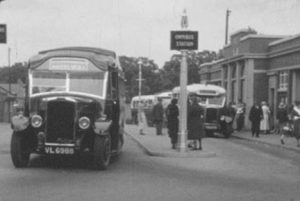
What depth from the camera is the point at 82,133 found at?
14688 millimetres

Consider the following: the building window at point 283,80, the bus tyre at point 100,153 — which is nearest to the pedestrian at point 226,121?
the building window at point 283,80

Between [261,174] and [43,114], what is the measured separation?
16.6 ft

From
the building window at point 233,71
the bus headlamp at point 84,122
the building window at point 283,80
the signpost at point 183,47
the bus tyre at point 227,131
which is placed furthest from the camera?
the building window at point 233,71

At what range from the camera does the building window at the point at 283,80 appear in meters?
36.1

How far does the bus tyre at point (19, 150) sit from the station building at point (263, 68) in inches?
837

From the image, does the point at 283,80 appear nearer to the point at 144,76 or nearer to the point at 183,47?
the point at 183,47

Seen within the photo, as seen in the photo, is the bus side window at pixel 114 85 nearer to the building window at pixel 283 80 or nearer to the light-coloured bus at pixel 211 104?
the light-coloured bus at pixel 211 104

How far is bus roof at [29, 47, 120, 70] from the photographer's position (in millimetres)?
15695

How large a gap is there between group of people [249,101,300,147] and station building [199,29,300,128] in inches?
83.1

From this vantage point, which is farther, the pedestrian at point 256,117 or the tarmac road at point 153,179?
the pedestrian at point 256,117

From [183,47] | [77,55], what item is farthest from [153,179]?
[183,47]

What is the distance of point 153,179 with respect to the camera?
43.1 feet

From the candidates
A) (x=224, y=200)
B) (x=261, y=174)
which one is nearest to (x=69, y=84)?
(x=261, y=174)

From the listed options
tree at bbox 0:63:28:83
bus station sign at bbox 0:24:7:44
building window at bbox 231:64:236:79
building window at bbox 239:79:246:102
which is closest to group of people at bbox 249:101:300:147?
building window at bbox 239:79:246:102
